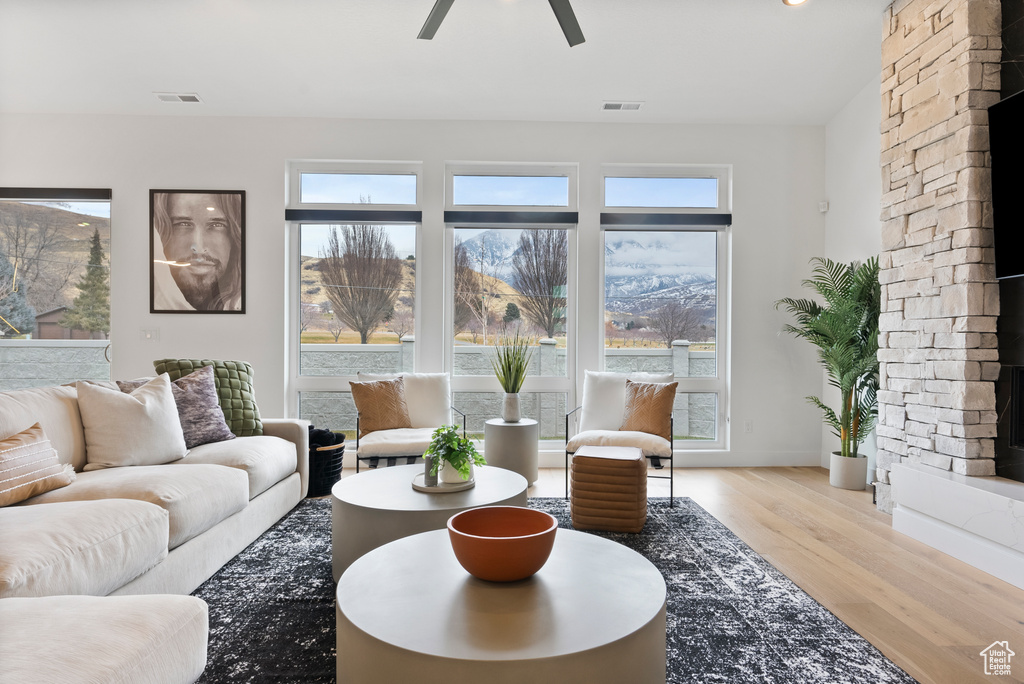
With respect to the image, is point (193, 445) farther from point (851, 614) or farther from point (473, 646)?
point (851, 614)

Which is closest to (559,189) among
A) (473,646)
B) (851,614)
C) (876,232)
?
(876,232)

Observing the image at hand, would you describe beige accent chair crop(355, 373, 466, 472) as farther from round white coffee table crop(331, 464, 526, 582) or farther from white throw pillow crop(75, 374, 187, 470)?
white throw pillow crop(75, 374, 187, 470)

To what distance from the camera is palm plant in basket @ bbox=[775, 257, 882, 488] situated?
4066 millimetres

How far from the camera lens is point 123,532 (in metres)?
1.90

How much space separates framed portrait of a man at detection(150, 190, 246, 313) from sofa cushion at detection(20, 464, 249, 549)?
2591 mm

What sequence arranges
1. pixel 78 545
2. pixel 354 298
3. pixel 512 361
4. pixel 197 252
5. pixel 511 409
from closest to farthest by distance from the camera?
1. pixel 78 545
2. pixel 511 409
3. pixel 512 361
4. pixel 197 252
5. pixel 354 298

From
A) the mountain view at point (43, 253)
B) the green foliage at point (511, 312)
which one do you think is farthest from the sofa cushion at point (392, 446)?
the mountain view at point (43, 253)

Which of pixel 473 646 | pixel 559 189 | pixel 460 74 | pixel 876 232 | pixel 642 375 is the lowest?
pixel 473 646

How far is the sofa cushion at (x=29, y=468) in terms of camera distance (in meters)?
2.06

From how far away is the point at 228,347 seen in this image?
16.0 ft

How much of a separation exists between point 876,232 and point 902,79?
3.83 feet

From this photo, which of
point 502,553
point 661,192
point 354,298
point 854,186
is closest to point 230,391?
point 354,298

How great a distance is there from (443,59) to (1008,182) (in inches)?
136

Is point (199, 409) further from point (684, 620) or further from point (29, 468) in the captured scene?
point (684, 620)
